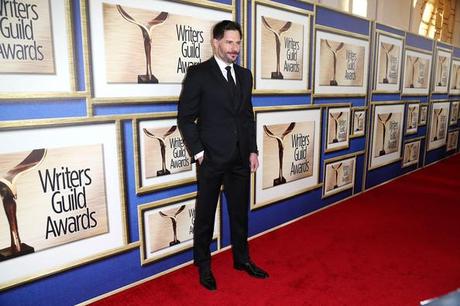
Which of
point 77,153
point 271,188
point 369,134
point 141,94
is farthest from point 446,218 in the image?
point 77,153

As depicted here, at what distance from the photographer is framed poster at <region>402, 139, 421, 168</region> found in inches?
208

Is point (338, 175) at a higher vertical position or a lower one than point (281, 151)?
lower

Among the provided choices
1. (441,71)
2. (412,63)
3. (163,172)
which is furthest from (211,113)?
(441,71)

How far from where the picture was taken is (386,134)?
15.4ft

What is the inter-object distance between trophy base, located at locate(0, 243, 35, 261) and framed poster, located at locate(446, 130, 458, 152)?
23.8ft

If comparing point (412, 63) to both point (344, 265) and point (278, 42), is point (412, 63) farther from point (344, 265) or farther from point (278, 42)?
point (344, 265)

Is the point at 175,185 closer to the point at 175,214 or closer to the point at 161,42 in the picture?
the point at 175,214

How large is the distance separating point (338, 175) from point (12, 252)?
10.4 ft

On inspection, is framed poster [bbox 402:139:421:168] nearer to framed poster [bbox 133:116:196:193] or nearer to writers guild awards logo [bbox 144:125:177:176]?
framed poster [bbox 133:116:196:193]

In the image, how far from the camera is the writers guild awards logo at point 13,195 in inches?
67.2

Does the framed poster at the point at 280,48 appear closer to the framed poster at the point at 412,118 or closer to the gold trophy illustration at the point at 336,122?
the gold trophy illustration at the point at 336,122

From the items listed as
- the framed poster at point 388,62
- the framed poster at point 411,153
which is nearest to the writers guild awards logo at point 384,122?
the framed poster at point 388,62

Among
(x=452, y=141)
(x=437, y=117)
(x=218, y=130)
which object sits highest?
(x=218, y=130)

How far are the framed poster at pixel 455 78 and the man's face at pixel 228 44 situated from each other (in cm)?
587
